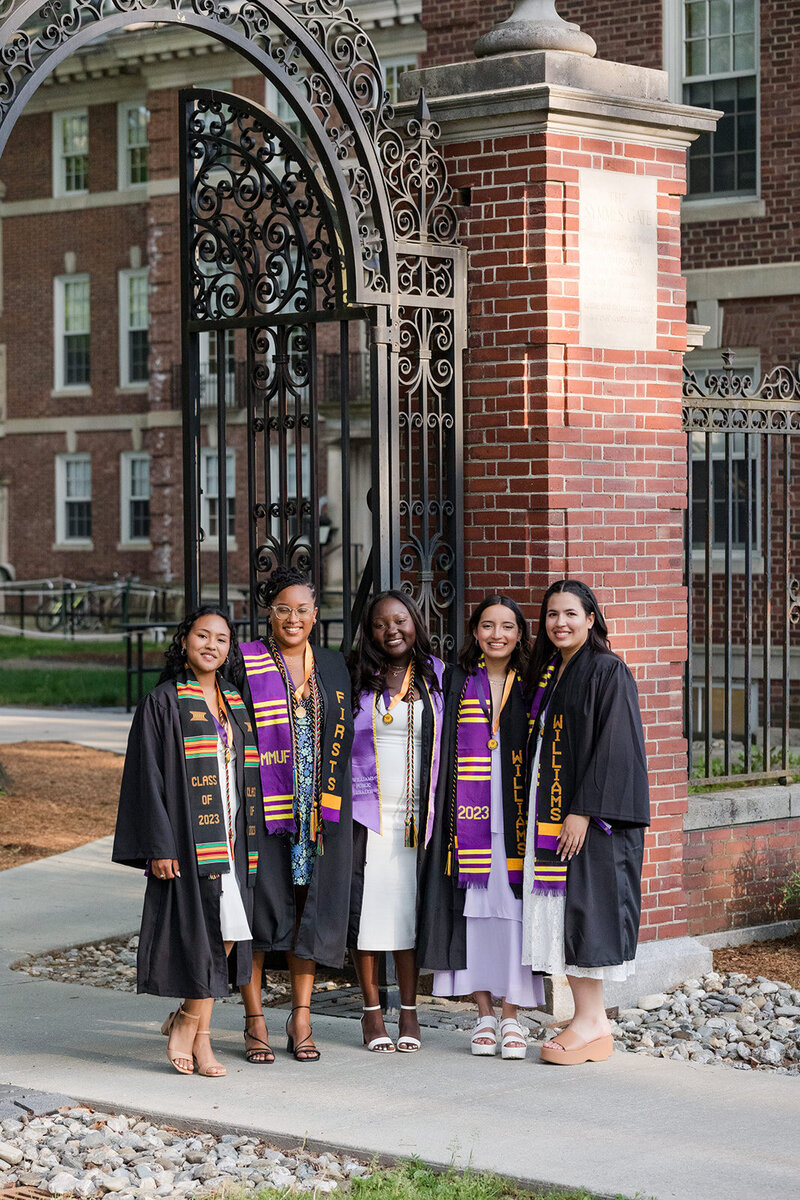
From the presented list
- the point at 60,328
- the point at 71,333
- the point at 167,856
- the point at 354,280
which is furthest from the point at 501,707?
the point at 60,328

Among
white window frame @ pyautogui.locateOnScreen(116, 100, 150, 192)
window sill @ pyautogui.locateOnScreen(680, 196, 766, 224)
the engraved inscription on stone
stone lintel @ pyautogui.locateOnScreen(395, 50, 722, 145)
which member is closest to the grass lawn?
the engraved inscription on stone

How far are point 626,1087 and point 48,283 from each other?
3024cm

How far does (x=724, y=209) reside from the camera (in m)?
16.0

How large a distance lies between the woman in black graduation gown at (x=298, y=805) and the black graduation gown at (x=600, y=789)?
29.9 inches

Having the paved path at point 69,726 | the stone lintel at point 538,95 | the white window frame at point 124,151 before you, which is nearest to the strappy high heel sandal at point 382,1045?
the stone lintel at point 538,95

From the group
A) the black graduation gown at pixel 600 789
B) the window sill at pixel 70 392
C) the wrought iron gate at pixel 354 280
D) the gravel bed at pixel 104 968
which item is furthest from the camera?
the window sill at pixel 70 392

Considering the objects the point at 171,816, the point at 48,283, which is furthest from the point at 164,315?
the point at 171,816

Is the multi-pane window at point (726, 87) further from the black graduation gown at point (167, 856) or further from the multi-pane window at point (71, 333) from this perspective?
the multi-pane window at point (71, 333)

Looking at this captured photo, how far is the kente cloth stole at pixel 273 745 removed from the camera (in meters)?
6.05

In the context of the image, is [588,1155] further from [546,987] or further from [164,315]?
[164,315]

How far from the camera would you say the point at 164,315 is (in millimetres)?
31812

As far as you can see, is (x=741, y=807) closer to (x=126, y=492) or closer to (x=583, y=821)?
(x=583, y=821)

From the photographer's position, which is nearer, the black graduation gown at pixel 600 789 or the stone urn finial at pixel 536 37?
the black graduation gown at pixel 600 789

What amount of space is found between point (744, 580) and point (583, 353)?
228 inches
